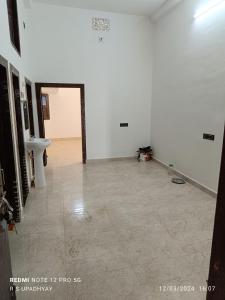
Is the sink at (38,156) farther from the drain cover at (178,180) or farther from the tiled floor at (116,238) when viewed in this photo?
the drain cover at (178,180)

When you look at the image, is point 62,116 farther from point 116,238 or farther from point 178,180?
point 116,238

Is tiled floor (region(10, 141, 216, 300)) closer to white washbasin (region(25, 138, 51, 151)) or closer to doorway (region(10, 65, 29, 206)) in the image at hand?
doorway (region(10, 65, 29, 206))

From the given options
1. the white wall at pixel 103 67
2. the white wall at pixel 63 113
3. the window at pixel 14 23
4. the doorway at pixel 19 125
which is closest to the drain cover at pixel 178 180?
the white wall at pixel 103 67

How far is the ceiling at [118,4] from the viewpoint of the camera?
14.2ft

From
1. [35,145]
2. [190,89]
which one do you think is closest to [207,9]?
[190,89]

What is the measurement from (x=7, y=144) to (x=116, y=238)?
169 centimetres

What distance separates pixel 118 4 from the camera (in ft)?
14.6

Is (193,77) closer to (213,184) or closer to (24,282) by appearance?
(213,184)

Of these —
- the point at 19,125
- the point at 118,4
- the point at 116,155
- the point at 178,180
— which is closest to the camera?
the point at 19,125

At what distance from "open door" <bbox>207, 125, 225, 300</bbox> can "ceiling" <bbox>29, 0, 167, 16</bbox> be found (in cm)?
479

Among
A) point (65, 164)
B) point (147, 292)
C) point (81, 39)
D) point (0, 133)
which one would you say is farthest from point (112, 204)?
point (81, 39)

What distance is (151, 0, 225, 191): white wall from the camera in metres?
3.28

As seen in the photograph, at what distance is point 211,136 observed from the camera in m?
3.45

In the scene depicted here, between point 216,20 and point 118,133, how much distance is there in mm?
3222
